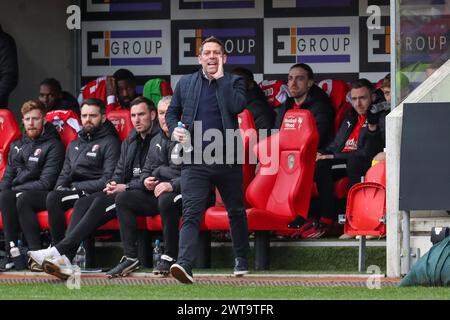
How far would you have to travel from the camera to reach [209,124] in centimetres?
1064

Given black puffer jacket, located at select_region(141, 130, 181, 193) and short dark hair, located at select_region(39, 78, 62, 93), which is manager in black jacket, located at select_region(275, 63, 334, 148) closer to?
black puffer jacket, located at select_region(141, 130, 181, 193)

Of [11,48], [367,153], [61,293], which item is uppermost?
[11,48]

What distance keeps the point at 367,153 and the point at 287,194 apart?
75cm

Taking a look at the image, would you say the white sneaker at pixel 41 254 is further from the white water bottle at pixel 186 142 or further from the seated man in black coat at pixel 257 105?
the seated man in black coat at pixel 257 105

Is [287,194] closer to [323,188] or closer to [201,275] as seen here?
[323,188]

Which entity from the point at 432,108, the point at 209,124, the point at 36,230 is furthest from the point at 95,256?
the point at 432,108

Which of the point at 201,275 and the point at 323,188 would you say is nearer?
the point at 201,275

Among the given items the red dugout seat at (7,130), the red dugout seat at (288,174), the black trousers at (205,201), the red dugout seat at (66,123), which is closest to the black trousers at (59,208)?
the red dugout seat at (66,123)

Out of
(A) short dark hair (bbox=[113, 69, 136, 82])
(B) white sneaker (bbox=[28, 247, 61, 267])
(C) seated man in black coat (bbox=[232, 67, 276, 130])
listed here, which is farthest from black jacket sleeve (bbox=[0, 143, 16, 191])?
(C) seated man in black coat (bbox=[232, 67, 276, 130])

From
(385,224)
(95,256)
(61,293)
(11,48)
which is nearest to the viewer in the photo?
(61,293)

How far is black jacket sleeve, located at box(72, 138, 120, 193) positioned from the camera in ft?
40.7

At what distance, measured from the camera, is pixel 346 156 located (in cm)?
1249

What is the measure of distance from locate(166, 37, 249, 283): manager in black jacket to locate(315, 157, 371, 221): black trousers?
1.56 meters

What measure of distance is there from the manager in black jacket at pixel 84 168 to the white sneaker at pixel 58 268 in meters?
1.05
